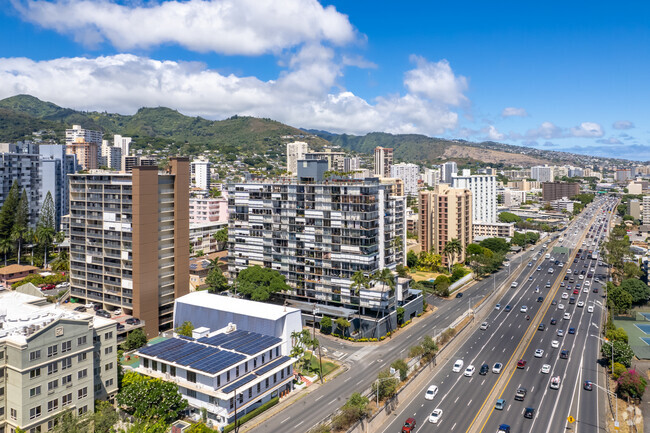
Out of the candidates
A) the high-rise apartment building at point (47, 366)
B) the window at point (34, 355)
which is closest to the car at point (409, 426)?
the high-rise apartment building at point (47, 366)

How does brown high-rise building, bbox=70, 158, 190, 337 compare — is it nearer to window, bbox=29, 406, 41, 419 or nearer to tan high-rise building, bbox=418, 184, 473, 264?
window, bbox=29, 406, 41, 419

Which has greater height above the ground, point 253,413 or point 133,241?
point 133,241

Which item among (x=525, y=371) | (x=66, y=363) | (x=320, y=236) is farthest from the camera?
(x=320, y=236)

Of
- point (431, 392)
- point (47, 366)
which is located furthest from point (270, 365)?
point (47, 366)

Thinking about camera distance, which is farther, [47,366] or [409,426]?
[409,426]

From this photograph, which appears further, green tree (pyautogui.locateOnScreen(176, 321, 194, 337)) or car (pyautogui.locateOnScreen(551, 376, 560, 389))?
green tree (pyautogui.locateOnScreen(176, 321, 194, 337))

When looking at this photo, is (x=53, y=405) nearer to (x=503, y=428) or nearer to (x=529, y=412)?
(x=503, y=428)

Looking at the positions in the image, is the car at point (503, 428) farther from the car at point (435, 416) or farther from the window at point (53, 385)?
the window at point (53, 385)

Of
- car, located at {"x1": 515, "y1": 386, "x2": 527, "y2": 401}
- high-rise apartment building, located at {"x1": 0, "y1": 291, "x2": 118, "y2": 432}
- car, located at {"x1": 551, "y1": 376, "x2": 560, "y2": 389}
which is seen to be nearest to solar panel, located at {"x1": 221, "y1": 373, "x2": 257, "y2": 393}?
high-rise apartment building, located at {"x1": 0, "y1": 291, "x2": 118, "y2": 432}
